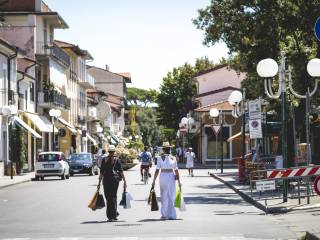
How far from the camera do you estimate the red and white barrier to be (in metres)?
19.5

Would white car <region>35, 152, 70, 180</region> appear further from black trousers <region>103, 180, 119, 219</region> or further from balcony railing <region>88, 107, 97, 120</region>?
balcony railing <region>88, 107, 97, 120</region>

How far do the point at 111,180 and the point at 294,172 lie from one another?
4501 mm

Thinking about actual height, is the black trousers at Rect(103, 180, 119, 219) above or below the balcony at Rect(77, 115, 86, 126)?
below

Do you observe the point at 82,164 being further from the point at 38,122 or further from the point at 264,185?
the point at 264,185

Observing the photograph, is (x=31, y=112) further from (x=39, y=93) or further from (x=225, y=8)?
(x=225, y=8)

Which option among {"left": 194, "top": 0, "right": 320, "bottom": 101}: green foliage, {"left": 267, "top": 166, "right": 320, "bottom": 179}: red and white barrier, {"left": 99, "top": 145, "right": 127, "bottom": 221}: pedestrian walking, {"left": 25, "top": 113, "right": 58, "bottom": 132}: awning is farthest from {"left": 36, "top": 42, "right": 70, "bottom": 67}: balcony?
{"left": 99, "top": 145, "right": 127, "bottom": 221}: pedestrian walking

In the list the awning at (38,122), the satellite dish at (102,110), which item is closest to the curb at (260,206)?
the awning at (38,122)

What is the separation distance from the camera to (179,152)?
8569cm

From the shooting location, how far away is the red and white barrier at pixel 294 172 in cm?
1945

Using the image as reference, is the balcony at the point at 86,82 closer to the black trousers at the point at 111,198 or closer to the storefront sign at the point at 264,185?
the storefront sign at the point at 264,185

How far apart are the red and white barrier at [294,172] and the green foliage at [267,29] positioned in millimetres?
7434

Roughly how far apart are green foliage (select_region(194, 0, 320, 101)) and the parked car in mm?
22349

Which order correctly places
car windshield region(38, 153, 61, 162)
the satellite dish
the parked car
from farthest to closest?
the satellite dish, the parked car, car windshield region(38, 153, 61, 162)

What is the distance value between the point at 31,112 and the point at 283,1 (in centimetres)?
3509
